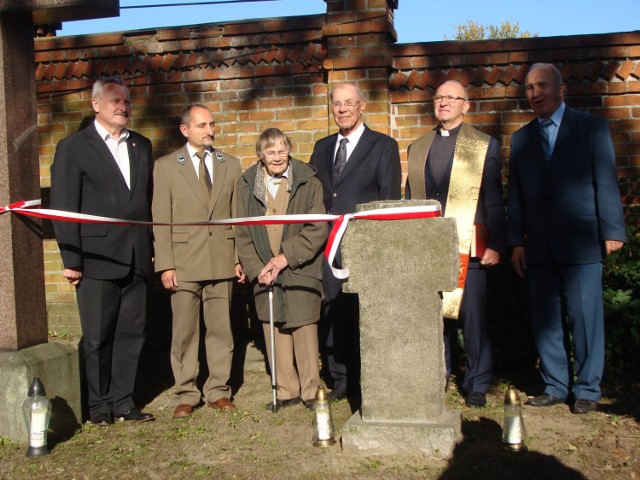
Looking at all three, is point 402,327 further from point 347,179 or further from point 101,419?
point 101,419

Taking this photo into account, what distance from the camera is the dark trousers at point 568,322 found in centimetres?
571

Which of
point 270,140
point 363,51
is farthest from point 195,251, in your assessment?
point 363,51

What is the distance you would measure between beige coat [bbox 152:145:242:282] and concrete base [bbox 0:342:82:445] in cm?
93

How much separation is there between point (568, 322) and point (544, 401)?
579 millimetres

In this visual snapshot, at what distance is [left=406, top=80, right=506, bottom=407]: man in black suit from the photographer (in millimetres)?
5875

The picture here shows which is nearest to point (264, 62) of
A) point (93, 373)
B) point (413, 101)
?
point (413, 101)

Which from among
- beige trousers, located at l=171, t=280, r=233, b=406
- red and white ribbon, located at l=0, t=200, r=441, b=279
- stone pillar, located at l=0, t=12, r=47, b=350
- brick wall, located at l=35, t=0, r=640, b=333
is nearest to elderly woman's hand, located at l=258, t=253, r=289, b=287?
red and white ribbon, located at l=0, t=200, r=441, b=279

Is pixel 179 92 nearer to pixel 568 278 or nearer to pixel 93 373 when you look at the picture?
pixel 93 373

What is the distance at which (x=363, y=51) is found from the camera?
7363mm

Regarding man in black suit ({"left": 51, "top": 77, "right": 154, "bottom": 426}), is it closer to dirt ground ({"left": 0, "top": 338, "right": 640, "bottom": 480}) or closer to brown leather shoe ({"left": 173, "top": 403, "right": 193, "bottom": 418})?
brown leather shoe ({"left": 173, "top": 403, "right": 193, "bottom": 418})

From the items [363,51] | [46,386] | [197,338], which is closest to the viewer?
[46,386]

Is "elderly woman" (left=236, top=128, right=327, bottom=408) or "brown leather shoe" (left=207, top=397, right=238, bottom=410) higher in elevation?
"elderly woman" (left=236, top=128, right=327, bottom=408)

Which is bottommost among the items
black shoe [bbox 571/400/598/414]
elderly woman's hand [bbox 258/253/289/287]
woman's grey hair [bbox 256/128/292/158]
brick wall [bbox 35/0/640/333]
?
black shoe [bbox 571/400/598/414]

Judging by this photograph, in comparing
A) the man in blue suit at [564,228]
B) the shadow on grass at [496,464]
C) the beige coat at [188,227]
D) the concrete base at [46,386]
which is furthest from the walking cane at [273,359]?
the man in blue suit at [564,228]
